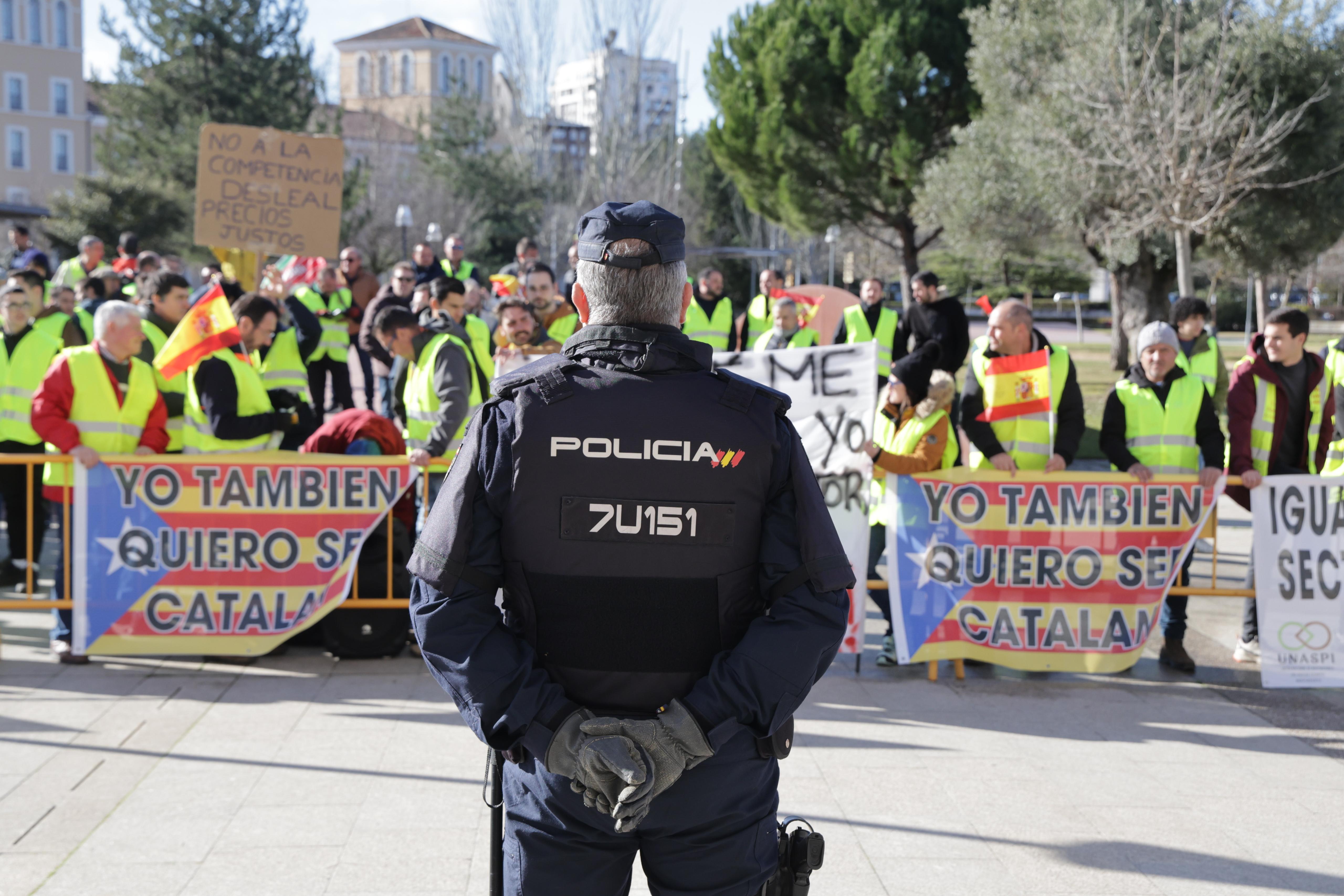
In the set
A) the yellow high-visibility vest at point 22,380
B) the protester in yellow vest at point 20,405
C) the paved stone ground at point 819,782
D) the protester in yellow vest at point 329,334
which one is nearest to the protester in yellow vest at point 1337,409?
the paved stone ground at point 819,782

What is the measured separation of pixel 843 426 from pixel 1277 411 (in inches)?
105

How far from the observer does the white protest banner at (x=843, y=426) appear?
650 cm

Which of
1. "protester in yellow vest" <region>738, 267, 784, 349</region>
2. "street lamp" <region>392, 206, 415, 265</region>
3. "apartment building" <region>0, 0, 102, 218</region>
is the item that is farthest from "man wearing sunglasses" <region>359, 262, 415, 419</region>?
"apartment building" <region>0, 0, 102, 218</region>

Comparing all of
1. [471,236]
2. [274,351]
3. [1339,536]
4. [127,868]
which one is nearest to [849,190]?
[471,236]

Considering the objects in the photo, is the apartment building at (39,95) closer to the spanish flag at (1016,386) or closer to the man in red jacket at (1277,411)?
the spanish flag at (1016,386)

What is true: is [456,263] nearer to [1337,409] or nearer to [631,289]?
[1337,409]

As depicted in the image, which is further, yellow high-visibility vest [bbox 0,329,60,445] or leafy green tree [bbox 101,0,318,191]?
leafy green tree [bbox 101,0,318,191]

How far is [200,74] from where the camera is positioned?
117 feet

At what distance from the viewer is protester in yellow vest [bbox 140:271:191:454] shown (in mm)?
7094

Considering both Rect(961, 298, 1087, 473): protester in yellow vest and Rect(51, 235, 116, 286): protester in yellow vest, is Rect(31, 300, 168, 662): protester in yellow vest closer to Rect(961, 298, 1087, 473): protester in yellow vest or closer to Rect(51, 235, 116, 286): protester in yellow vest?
Rect(961, 298, 1087, 473): protester in yellow vest

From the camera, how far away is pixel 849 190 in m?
36.5

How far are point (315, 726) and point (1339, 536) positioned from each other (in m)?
5.30

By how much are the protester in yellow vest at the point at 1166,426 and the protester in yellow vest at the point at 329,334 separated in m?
8.16

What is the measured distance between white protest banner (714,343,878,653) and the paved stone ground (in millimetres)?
661
